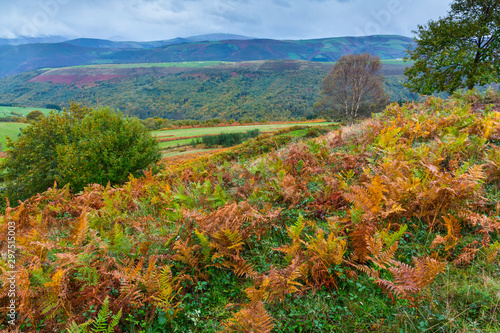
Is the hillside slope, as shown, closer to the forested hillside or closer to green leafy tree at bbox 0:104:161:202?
green leafy tree at bbox 0:104:161:202

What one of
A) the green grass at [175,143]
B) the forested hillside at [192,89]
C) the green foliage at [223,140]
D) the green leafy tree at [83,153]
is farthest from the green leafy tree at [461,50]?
the forested hillside at [192,89]

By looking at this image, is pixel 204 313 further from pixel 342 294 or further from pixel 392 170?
pixel 392 170

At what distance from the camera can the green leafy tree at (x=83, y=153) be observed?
12.4 m

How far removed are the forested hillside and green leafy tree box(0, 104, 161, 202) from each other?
→ 261 ft

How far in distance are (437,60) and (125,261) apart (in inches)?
681

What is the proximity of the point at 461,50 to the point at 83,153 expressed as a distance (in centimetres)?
2074

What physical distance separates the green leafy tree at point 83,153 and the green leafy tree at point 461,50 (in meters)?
17.1

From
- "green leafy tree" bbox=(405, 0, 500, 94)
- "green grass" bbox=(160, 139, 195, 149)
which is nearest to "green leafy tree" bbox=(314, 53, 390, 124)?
"green leafy tree" bbox=(405, 0, 500, 94)

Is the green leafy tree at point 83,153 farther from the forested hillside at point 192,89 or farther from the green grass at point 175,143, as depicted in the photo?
the forested hillside at point 192,89

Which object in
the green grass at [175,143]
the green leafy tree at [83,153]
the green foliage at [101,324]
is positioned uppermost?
the green foliage at [101,324]

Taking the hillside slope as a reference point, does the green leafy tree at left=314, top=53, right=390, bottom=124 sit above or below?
above

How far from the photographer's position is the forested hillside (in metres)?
110

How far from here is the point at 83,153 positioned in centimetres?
1239

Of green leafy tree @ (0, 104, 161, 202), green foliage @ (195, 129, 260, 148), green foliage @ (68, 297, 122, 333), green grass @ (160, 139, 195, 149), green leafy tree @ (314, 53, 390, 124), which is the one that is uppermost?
green leafy tree @ (314, 53, 390, 124)
